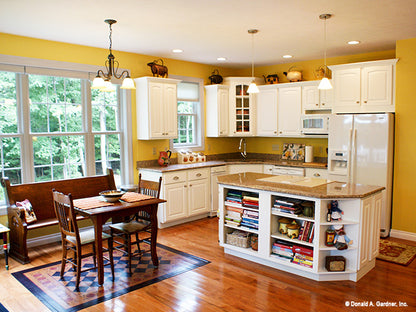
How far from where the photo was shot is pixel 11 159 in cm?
442

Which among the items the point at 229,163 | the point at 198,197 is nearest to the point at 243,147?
the point at 229,163

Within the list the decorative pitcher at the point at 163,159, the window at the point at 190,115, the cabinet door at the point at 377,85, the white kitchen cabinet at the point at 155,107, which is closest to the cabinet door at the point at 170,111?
the white kitchen cabinet at the point at 155,107

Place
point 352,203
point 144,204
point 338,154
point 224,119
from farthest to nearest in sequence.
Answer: point 224,119, point 338,154, point 144,204, point 352,203

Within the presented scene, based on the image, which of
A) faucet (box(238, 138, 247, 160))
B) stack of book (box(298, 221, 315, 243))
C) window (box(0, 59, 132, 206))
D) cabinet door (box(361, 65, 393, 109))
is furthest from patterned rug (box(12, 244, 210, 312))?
faucet (box(238, 138, 247, 160))

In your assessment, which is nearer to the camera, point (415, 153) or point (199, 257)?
point (199, 257)

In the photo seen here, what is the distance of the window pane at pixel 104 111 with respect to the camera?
516 centimetres

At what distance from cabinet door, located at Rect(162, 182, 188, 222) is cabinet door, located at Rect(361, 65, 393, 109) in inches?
115

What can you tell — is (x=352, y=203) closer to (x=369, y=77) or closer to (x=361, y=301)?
(x=361, y=301)

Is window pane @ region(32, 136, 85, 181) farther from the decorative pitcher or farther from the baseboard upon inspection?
the baseboard

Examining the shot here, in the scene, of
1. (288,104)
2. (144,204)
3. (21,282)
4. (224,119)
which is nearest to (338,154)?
(288,104)

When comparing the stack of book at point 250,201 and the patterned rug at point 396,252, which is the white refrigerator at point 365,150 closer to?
the patterned rug at point 396,252

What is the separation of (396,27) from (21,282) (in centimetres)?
488

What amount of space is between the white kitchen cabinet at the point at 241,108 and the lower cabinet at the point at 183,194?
4.00 ft

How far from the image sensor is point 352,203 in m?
3.41
